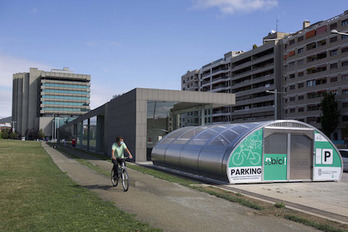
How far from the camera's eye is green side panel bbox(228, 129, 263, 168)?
45.1ft

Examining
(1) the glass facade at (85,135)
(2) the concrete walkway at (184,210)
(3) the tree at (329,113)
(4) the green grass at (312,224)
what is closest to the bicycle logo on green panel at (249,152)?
(2) the concrete walkway at (184,210)

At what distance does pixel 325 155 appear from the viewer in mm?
15617

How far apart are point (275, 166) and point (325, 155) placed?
2.81 metres

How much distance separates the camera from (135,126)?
25859 mm

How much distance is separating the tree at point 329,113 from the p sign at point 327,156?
47.5 m

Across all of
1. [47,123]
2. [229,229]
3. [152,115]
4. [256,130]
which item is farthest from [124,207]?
[47,123]

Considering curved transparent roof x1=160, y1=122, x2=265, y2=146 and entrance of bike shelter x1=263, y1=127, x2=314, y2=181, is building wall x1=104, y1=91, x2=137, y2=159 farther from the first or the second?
entrance of bike shelter x1=263, y1=127, x2=314, y2=181

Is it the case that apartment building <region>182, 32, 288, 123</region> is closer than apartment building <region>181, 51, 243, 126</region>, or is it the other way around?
apartment building <region>182, 32, 288, 123</region>

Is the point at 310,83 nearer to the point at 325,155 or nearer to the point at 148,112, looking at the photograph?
the point at 148,112

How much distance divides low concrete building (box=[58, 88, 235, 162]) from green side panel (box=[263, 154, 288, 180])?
12.9 metres

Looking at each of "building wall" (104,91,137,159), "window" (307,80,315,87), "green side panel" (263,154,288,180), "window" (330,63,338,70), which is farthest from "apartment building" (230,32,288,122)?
"green side panel" (263,154,288,180)

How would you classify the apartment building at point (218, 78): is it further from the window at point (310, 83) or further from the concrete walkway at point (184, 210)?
the concrete walkway at point (184, 210)

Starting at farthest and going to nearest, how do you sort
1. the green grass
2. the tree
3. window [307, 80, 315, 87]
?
window [307, 80, 315, 87] < the tree < the green grass

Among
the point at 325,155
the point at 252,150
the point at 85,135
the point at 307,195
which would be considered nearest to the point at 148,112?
the point at 252,150
